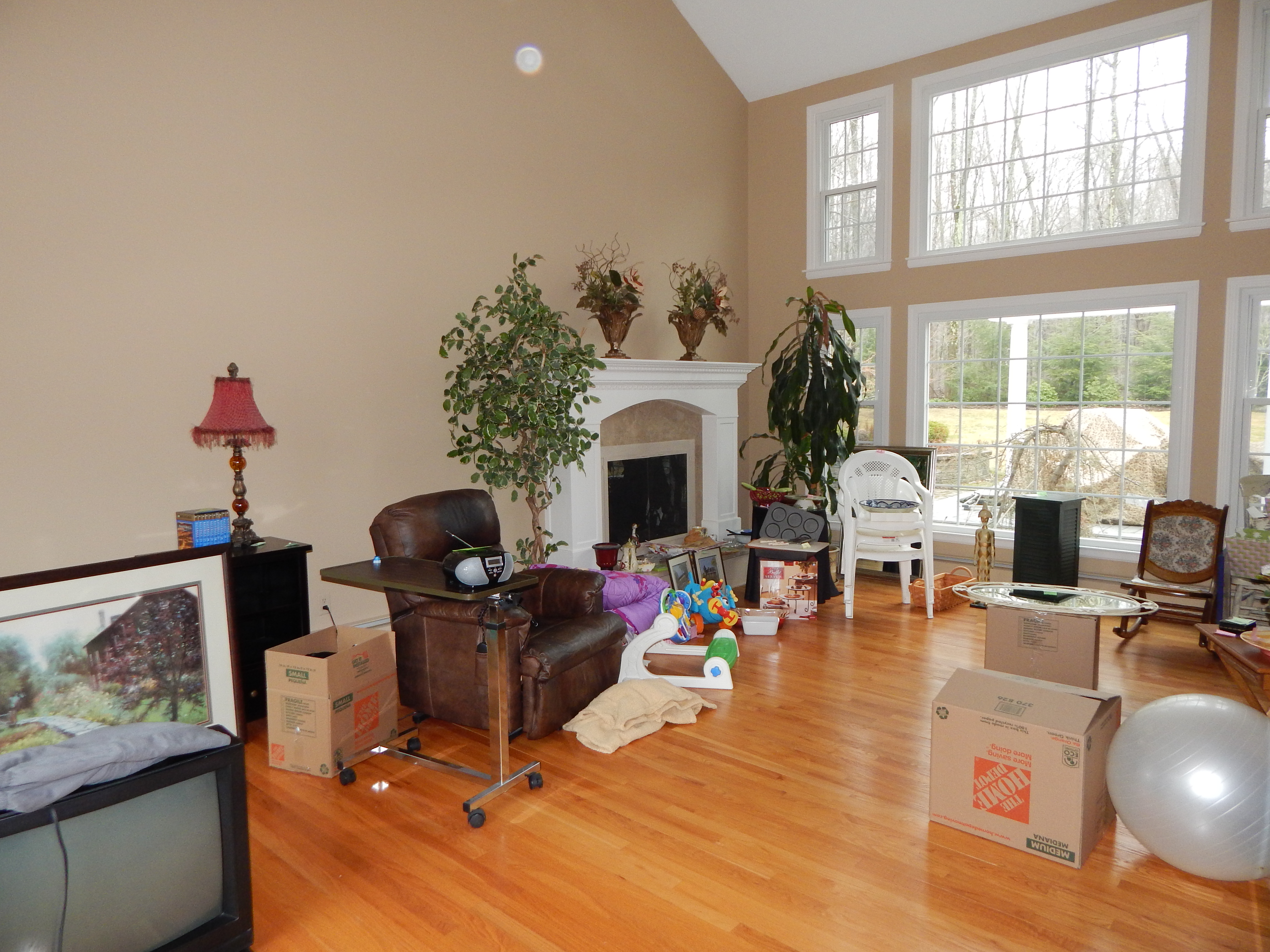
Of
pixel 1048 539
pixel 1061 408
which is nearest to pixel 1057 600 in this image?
pixel 1048 539

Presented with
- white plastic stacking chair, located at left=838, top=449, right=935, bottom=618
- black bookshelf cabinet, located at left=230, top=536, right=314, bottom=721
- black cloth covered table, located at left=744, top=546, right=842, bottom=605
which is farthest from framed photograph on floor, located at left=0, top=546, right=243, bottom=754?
white plastic stacking chair, located at left=838, top=449, right=935, bottom=618

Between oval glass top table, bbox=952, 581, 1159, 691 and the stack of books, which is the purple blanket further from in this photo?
oval glass top table, bbox=952, 581, 1159, 691

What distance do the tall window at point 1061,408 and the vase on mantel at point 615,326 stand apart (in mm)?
2486

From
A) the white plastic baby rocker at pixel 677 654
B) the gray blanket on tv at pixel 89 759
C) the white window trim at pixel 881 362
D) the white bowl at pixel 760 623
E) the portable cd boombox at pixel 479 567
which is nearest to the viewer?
the gray blanket on tv at pixel 89 759

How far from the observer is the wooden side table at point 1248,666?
2828mm

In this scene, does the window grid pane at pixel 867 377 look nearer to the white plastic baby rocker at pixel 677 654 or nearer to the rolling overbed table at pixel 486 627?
the white plastic baby rocker at pixel 677 654

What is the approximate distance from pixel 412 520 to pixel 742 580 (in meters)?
3.02

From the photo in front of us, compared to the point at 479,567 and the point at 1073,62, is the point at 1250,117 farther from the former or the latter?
the point at 479,567

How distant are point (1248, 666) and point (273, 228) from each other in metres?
4.48

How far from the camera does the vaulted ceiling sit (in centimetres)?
549

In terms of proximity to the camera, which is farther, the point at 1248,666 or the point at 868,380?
the point at 868,380

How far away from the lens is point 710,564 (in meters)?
5.37

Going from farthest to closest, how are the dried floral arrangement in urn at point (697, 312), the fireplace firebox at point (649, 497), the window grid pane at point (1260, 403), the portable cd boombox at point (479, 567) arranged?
the dried floral arrangement in urn at point (697, 312)
the fireplace firebox at point (649, 497)
the window grid pane at point (1260, 403)
the portable cd boombox at point (479, 567)

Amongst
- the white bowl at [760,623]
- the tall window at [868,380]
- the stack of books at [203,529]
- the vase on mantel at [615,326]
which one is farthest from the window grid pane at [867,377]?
the stack of books at [203,529]
